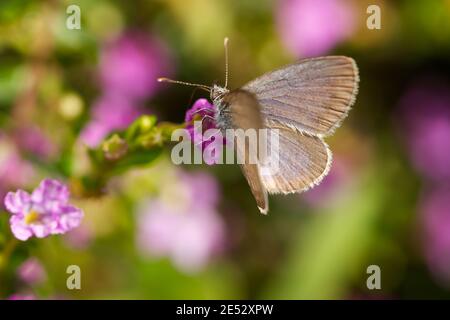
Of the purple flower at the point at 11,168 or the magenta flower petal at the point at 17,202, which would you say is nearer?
the magenta flower petal at the point at 17,202

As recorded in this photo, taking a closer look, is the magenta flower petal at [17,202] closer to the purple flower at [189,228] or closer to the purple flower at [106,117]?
the purple flower at [106,117]

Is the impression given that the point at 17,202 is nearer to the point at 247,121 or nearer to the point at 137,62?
the point at 247,121

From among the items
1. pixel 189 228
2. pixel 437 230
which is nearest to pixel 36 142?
pixel 189 228

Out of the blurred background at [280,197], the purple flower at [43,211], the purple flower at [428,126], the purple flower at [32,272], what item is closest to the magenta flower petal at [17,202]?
the purple flower at [43,211]

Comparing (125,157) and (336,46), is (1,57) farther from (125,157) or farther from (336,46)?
(336,46)

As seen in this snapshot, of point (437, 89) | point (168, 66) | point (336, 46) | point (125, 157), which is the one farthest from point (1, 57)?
point (437, 89)
